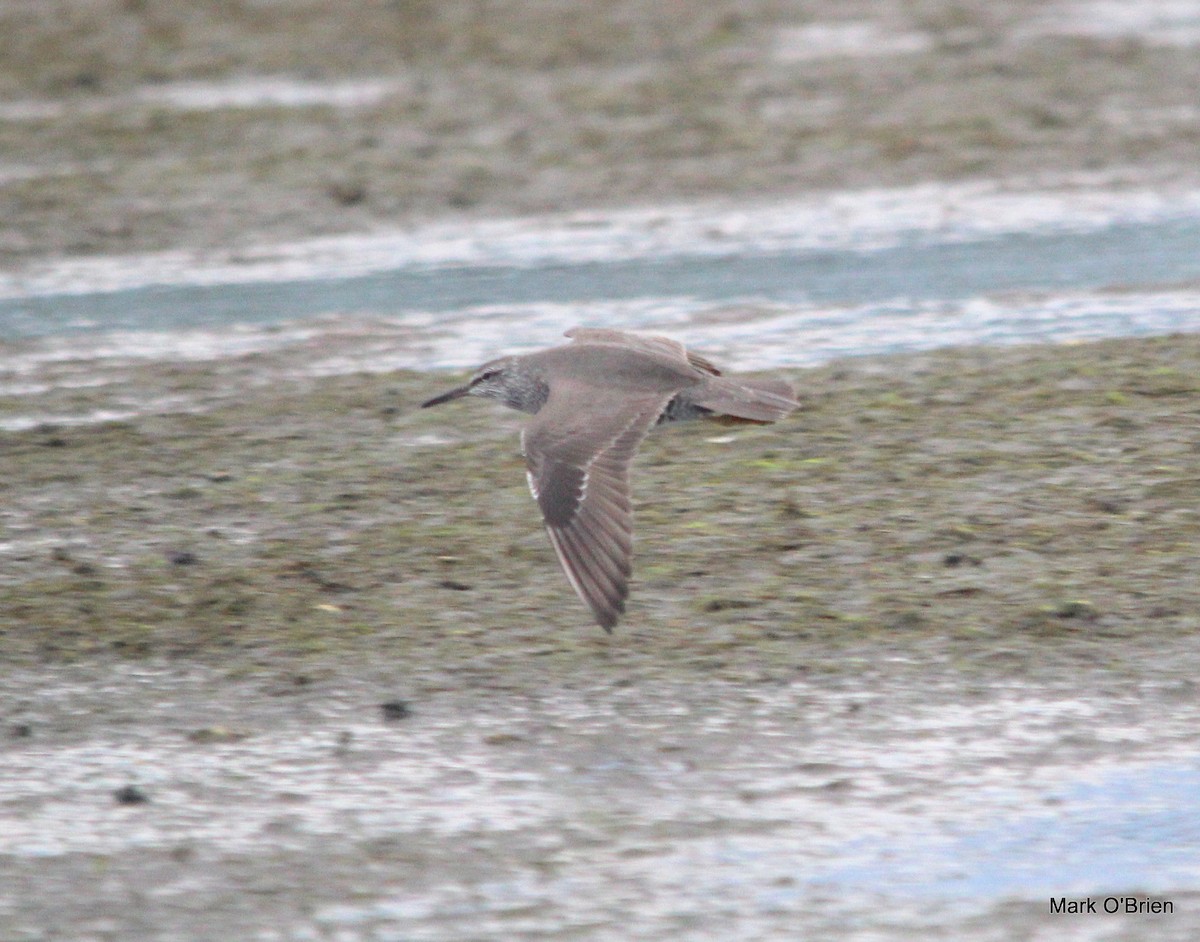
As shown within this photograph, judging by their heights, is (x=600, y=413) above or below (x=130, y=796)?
above

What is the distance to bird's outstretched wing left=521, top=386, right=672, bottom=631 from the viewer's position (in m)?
5.96

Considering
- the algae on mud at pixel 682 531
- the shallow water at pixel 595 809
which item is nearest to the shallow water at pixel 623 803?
the shallow water at pixel 595 809

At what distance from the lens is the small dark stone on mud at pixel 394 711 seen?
5.64 meters

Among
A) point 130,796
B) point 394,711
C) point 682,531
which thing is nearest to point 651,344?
point 682,531

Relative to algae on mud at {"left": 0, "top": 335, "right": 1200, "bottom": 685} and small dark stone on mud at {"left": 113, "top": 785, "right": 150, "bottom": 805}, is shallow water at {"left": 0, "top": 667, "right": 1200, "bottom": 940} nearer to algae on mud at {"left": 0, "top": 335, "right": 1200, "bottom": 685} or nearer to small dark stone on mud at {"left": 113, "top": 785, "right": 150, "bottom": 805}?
small dark stone on mud at {"left": 113, "top": 785, "right": 150, "bottom": 805}

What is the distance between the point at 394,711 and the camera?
5660mm

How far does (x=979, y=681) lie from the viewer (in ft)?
18.6

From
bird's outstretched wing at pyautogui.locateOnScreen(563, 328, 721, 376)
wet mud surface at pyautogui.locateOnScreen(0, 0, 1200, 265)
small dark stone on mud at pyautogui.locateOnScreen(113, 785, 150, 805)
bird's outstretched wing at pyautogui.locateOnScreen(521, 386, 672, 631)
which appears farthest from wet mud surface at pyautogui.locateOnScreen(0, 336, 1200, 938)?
wet mud surface at pyautogui.locateOnScreen(0, 0, 1200, 265)

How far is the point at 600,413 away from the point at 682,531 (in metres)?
0.49

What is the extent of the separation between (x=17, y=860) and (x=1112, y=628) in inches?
109

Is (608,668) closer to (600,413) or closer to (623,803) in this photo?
(623,803)

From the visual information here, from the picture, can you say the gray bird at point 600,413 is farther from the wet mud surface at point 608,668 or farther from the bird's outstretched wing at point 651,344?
the wet mud surface at point 608,668

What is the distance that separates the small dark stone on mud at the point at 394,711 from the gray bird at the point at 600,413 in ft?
1.74

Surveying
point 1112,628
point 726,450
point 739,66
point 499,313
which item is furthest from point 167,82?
point 1112,628
